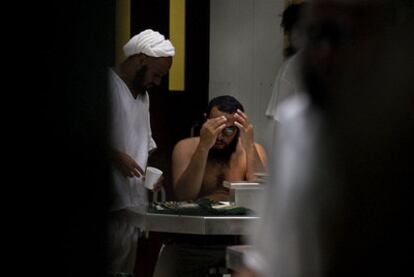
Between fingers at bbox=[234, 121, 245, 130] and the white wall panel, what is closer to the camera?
fingers at bbox=[234, 121, 245, 130]

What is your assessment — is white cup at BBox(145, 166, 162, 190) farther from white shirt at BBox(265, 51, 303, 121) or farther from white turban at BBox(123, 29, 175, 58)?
white shirt at BBox(265, 51, 303, 121)

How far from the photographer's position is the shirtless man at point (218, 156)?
4.14 meters

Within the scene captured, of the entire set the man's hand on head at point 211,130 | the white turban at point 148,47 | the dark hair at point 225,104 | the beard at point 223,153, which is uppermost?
the white turban at point 148,47

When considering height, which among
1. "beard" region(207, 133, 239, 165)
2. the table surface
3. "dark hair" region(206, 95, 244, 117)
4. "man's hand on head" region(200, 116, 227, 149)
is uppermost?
"dark hair" region(206, 95, 244, 117)

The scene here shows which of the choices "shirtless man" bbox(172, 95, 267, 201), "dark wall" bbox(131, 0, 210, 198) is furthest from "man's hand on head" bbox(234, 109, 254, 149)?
"dark wall" bbox(131, 0, 210, 198)

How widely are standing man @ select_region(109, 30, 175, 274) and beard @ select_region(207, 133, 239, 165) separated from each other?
31 cm

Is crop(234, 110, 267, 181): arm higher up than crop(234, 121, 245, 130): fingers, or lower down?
lower down

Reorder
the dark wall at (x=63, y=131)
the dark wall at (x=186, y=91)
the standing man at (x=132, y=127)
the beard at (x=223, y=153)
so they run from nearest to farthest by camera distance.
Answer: the dark wall at (x=63, y=131), the standing man at (x=132, y=127), the beard at (x=223, y=153), the dark wall at (x=186, y=91)

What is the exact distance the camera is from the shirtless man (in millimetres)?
4137

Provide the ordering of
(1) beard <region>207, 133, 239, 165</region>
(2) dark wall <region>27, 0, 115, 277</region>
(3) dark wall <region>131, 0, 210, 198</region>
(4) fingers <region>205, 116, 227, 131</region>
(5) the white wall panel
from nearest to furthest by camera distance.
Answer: (2) dark wall <region>27, 0, 115, 277</region> < (4) fingers <region>205, 116, 227, 131</region> < (1) beard <region>207, 133, 239, 165</region> < (3) dark wall <region>131, 0, 210, 198</region> < (5) the white wall panel

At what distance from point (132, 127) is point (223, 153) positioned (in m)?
0.47

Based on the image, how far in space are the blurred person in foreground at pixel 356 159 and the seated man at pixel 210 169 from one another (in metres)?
2.13

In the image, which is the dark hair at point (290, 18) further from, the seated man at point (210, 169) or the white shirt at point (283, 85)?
the seated man at point (210, 169)

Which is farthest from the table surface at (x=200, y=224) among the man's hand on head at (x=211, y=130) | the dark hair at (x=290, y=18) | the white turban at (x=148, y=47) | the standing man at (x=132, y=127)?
the dark hair at (x=290, y=18)
